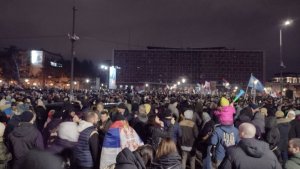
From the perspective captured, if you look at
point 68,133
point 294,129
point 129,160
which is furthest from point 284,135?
point 129,160

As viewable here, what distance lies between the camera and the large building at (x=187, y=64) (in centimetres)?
14875

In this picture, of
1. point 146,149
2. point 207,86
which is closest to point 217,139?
point 146,149

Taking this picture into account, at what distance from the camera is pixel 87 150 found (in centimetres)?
612

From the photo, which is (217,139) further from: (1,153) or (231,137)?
(1,153)

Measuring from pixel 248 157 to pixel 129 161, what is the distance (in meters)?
1.49

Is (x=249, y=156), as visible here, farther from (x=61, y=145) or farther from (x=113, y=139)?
(x=61, y=145)

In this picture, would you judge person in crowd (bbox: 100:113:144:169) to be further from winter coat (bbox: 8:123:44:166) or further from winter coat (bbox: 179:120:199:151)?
winter coat (bbox: 179:120:199:151)

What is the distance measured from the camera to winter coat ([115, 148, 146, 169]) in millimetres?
4418

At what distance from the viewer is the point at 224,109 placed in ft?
23.6

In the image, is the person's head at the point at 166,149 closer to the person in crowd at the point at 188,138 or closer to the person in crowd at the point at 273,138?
the person in crowd at the point at 188,138

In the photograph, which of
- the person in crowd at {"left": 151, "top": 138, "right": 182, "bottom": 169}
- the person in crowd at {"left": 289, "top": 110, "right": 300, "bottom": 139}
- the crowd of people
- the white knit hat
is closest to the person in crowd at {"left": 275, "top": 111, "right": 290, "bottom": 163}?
the crowd of people

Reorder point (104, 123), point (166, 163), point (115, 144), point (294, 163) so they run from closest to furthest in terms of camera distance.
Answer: point (294, 163), point (166, 163), point (115, 144), point (104, 123)

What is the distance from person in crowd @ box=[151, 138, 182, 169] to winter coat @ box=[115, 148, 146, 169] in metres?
0.40

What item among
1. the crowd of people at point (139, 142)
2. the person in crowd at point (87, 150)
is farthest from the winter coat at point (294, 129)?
the person in crowd at point (87, 150)
